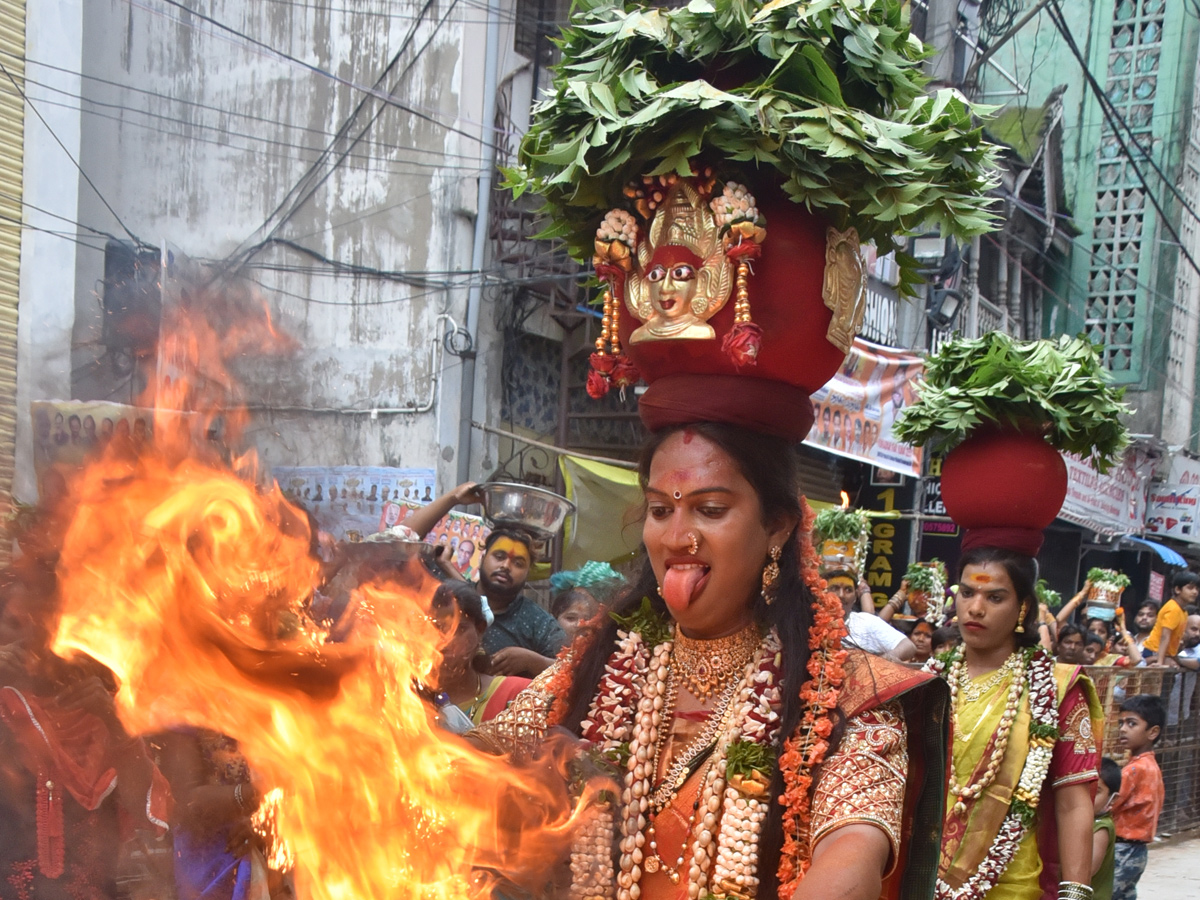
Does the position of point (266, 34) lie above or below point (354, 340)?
above

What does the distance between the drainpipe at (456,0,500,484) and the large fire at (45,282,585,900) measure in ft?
34.0

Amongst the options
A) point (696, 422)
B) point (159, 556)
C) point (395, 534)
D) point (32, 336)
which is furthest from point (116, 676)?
point (32, 336)

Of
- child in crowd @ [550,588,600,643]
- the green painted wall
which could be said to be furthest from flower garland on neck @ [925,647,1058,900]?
the green painted wall

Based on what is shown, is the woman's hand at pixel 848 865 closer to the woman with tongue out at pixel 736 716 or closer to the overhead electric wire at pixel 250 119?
the woman with tongue out at pixel 736 716

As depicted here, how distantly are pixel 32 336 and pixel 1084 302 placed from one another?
17522 millimetres

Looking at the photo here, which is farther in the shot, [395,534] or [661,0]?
[661,0]

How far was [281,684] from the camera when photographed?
2.29 metres

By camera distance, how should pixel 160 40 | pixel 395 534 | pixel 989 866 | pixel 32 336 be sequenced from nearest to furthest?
1. pixel 989 866
2. pixel 395 534
3. pixel 32 336
4. pixel 160 40

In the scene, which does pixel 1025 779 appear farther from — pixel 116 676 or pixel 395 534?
pixel 116 676

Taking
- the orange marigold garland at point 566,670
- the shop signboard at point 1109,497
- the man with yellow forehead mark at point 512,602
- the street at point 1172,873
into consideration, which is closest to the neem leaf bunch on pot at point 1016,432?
the man with yellow forehead mark at point 512,602

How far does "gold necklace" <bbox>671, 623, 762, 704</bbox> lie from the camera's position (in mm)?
2836

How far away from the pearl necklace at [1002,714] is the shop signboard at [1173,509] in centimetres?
1944

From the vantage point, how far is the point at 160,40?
13.3m

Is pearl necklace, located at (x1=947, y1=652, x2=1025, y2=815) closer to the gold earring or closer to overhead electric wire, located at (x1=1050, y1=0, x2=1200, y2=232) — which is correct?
the gold earring
